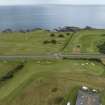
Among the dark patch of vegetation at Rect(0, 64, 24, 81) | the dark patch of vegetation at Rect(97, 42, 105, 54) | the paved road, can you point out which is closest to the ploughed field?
the dark patch of vegetation at Rect(0, 64, 24, 81)

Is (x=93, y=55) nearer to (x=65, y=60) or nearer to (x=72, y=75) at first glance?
(x=65, y=60)

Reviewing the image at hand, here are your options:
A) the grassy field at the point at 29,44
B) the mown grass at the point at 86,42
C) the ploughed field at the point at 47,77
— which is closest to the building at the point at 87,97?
the ploughed field at the point at 47,77

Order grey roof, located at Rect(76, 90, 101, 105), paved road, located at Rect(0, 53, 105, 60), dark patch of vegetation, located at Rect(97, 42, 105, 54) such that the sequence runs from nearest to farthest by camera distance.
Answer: grey roof, located at Rect(76, 90, 101, 105)
paved road, located at Rect(0, 53, 105, 60)
dark patch of vegetation, located at Rect(97, 42, 105, 54)

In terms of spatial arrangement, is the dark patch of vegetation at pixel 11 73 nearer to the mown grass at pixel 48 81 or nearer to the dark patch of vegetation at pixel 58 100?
the mown grass at pixel 48 81

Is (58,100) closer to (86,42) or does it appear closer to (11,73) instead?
(11,73)

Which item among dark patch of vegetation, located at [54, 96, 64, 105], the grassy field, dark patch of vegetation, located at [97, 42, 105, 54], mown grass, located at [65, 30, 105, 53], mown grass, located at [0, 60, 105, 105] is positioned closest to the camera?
dark patch of vegetation, located at [54, 96, 64, 105]

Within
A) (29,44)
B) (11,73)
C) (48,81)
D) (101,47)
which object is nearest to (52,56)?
(11,73)

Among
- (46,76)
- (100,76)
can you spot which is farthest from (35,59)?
(100,76)

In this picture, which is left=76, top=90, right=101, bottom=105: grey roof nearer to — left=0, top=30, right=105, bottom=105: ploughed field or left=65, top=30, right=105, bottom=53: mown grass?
left=0, top=30, right=105, bottom=105: ploughed field

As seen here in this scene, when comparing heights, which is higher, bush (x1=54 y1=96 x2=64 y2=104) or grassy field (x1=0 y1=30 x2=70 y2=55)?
bush (x1=54 y1=96 x2=64 y2=104)
